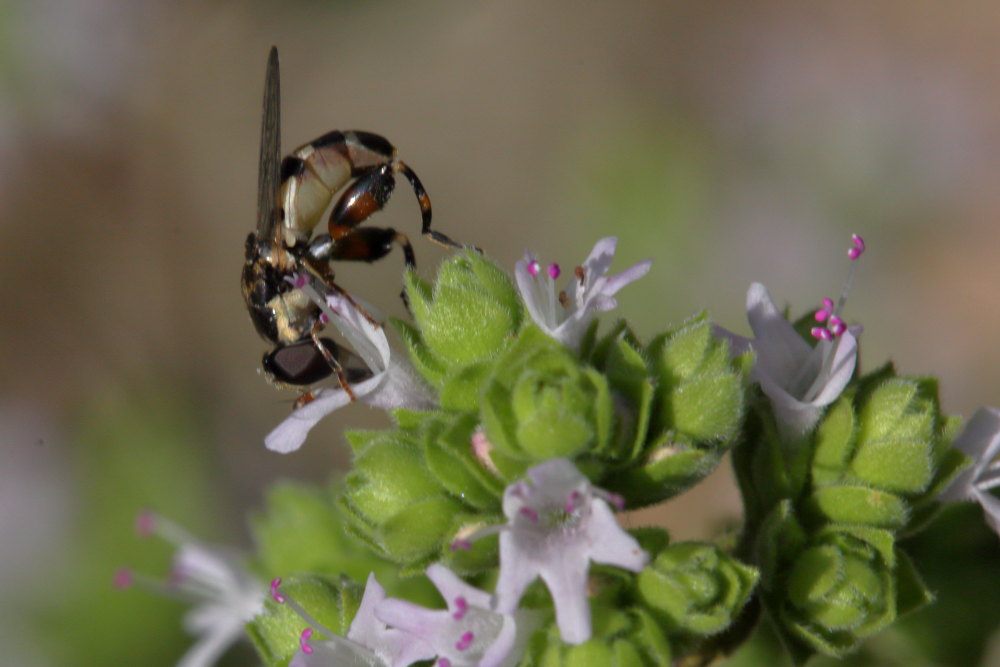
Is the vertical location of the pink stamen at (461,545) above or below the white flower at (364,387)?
below

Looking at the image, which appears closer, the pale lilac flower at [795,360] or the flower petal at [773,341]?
the pale lilac flower at [795,360]

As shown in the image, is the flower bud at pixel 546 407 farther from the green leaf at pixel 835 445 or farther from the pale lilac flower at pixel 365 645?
the green leaf at pixel 835 445

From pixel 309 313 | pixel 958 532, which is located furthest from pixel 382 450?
pixel 958 532

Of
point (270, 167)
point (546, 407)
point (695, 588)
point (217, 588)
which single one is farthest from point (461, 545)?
point (217, 588)

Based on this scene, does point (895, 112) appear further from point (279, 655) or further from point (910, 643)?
point (279, 655)

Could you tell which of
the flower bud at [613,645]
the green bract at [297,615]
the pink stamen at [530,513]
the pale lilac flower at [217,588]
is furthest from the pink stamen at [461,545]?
the pale lilac flower at [217,588]

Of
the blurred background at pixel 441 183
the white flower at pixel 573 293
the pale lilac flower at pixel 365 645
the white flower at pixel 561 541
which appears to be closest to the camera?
the white flower at pixel 561 541

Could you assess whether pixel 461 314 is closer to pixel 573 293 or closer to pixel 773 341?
pixel 573 293
